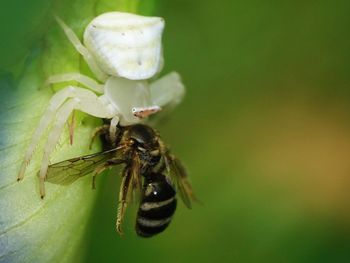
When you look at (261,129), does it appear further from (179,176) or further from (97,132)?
(97,132)

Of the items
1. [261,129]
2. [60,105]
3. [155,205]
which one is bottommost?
[155,205]

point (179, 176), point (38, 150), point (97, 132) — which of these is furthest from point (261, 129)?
point (38, 150)

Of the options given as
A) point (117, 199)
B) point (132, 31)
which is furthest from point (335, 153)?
point (132, 31)

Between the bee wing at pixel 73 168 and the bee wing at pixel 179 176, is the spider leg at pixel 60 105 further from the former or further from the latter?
the bee wing at pixel 179 176

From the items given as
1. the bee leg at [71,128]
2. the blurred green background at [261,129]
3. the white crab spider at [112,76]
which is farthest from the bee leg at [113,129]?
the blurred green background at [261,129]

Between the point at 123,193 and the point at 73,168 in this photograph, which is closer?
the point at 73,168

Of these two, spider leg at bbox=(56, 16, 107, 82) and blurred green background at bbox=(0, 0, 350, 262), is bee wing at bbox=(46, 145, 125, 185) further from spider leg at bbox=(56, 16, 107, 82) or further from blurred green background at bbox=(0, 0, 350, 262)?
blurred green background at bbox=(0, 0, 350, 262)
